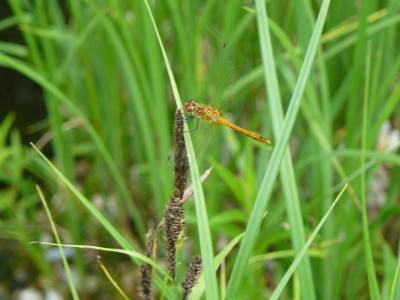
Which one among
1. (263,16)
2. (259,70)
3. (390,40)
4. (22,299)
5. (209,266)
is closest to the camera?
(209,266)

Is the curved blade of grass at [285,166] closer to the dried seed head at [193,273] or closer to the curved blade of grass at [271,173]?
the curved blade of grass at [271,173]

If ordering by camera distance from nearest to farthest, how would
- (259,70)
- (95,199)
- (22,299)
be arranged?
(259,70) → (22,299) → (95,199)

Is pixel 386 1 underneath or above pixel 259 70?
above

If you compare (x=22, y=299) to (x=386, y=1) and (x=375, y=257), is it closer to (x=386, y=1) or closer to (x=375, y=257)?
(x=375, y=257)

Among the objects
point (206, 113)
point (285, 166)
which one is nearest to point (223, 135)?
point (206, 113)

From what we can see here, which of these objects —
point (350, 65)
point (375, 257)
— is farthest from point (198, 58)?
point (375, 257)

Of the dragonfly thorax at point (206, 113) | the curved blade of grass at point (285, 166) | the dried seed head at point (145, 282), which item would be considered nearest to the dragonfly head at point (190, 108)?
the dragonfly thorax at point (206, 113)
